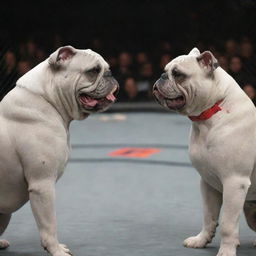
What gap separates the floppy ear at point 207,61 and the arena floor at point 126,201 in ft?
2.91

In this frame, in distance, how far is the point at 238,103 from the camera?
11.0 ft

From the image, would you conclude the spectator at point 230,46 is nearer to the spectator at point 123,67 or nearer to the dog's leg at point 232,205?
the spectator at point 123,67

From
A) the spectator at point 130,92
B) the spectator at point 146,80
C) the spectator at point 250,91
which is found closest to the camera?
the spectator at point 250,91

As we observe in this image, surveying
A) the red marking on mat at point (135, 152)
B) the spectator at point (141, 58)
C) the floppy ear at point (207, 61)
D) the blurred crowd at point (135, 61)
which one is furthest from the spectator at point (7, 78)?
the spectator at point (141, 58)

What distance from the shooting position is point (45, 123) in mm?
3266

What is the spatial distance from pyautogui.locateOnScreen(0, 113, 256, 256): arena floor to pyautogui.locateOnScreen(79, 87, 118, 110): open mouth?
2.32ft

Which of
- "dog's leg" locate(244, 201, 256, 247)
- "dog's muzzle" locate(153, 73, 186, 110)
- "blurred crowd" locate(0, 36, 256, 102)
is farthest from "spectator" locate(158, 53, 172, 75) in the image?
"dog's muzzle" locate(153, 73, 186, 110)

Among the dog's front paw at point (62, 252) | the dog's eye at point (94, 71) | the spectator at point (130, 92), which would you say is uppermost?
the dog's eye at point (94, 71)

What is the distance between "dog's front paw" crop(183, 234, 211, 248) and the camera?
3.68 m

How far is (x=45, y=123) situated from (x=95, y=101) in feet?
0.86

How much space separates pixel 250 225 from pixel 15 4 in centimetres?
740

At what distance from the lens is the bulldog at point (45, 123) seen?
3221mm

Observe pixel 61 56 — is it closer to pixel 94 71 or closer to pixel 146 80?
pixel 94 71

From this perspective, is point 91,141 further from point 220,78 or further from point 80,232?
point 220,78
